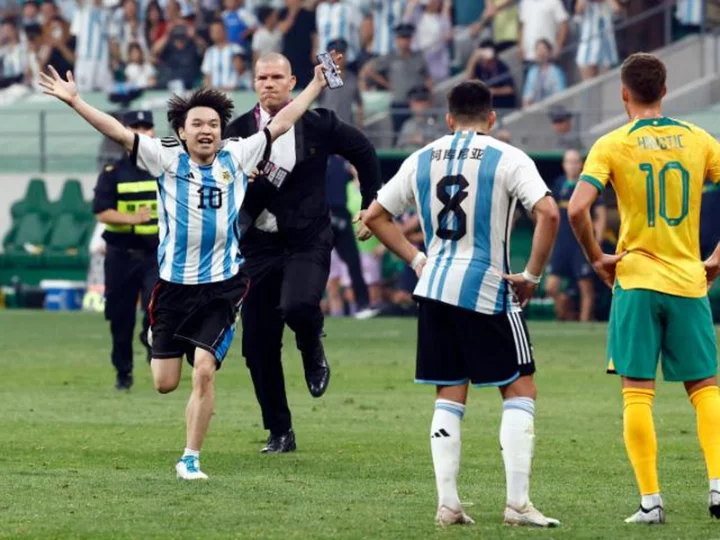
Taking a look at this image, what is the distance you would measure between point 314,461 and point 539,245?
3.07 metres

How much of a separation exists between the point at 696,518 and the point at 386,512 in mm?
1353

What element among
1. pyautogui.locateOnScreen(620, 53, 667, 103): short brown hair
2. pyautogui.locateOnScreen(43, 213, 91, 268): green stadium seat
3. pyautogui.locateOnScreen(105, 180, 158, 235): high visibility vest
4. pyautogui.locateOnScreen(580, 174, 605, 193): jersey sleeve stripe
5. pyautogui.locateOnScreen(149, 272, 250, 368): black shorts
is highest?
pyautogui.locateOnScreen(620, 53, 667, 103): short brown hair

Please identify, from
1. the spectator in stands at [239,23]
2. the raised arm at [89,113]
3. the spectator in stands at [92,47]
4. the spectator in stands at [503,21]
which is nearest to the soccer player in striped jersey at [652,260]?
the raised arm at [89,113]

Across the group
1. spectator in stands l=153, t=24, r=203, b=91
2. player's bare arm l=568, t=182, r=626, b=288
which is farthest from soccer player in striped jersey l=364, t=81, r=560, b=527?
spectator in stands l=153, t=24, r=203, b=91

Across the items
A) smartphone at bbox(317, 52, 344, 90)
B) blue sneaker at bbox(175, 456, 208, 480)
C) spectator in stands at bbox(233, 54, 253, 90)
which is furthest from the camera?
spectator in stands at bbox(233, 54, 253, 90)

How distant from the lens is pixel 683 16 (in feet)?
90.1

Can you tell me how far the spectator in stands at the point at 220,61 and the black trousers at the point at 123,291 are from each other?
14.5 metres

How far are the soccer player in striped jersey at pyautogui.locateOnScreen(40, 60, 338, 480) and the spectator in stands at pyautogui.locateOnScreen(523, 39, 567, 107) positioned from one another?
56.2 feet

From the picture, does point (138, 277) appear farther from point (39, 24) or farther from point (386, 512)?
point (39, 24)

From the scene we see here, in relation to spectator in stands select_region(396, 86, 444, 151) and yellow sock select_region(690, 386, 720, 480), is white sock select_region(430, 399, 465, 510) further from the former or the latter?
spectator in stands select_region(396, 86, 444, 151)

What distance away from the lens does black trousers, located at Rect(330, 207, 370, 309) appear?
82.2ft

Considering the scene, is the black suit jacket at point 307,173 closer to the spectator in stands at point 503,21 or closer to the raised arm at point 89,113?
the raised arm at point 89,113

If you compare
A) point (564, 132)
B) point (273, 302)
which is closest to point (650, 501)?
point (273, 302)

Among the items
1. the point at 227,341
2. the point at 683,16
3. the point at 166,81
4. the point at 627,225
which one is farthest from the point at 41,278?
the point at 627,225
